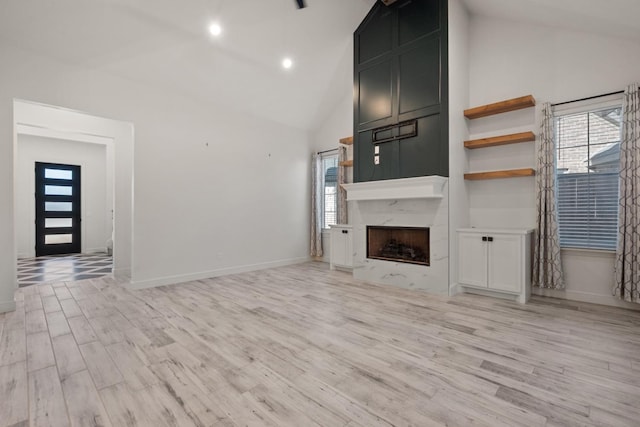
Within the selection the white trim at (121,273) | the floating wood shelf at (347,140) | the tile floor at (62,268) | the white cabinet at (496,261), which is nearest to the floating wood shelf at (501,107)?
the white cabinet at (496,261)

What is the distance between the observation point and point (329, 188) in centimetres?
679

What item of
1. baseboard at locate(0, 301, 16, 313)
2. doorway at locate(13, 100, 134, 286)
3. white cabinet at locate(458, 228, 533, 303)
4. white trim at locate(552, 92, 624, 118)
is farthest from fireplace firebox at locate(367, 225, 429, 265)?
baseboard at locate(0, 301, 16, 313)

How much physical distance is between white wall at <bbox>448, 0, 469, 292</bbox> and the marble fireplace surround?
116 millimetres

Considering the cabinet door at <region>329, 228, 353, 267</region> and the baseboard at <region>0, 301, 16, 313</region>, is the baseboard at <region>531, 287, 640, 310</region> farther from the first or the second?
the baseboard at <region>0, 301, 16, 313</region>

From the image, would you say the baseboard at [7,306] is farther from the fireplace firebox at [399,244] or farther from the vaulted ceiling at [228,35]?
the fireplace firebox at [399,244]

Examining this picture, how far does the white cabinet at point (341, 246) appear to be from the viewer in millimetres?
5598

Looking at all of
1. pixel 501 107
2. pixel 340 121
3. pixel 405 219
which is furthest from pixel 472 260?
pixel 340 121

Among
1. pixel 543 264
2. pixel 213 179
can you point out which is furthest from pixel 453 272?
pixel 213 179

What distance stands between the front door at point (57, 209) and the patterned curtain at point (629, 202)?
11157 millimetres

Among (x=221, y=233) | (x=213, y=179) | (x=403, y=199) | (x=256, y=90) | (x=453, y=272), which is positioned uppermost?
(x=256, y=90)

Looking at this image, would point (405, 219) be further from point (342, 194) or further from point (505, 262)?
point (342, 194)

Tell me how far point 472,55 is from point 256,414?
529cm

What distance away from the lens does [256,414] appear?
171 cm

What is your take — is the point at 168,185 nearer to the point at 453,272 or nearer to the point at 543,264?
the point at 453,272
